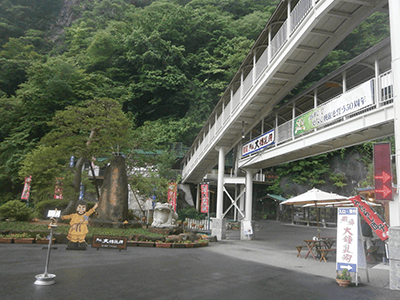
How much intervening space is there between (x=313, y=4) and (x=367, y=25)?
31244 millimetres

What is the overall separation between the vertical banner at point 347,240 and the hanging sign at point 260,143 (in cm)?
691

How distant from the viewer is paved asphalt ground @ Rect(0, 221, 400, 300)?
5129mm

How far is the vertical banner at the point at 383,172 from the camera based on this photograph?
7.14m

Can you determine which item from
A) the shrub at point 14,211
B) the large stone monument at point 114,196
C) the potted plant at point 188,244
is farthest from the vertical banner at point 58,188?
the potted plant at point 188,244

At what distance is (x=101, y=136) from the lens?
19719 mm

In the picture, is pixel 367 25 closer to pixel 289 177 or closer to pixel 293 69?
pixel 289 177

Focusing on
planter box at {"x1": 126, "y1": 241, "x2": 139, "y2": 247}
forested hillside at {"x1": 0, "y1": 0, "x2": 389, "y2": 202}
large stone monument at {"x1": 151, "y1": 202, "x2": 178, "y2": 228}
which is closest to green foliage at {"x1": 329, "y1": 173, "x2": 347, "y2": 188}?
forested hillside at {"x1": 0, "y1": 0, "x2": 389, "y2": 202}

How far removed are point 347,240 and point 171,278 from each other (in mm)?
3935

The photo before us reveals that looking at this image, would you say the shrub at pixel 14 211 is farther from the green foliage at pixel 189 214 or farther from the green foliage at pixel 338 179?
the green foliage at pixel 338 179

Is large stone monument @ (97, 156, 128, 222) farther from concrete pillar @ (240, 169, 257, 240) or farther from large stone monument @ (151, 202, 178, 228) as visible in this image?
concrete pillar @ (240, 169, 257, 240)

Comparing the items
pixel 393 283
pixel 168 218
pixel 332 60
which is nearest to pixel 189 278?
pixel 393 283

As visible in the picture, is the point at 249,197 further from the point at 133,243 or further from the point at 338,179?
the point at 338,179

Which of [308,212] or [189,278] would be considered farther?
[308,212]

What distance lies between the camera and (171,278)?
6293 millimetres
